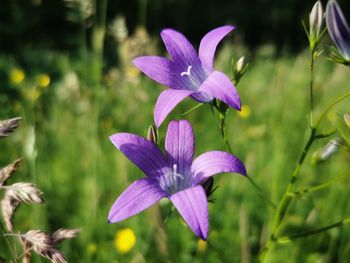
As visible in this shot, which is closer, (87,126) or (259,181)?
(259,181)

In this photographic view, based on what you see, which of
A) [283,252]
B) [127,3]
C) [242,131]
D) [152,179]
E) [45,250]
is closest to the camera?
[45,250]

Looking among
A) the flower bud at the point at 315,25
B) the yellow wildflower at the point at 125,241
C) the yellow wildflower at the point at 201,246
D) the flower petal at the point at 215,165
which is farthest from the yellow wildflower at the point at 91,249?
the flower bud at the point at 315,25

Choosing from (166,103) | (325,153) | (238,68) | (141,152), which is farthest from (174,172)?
(325,153)

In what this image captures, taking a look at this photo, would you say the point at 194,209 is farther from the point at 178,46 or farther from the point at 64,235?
the point at 178,46

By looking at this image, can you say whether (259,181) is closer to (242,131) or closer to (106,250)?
(242,131)

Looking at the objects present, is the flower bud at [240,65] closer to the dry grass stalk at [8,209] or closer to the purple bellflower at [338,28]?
the purple bellflower at [338,28]

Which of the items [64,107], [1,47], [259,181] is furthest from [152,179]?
[1,47]
